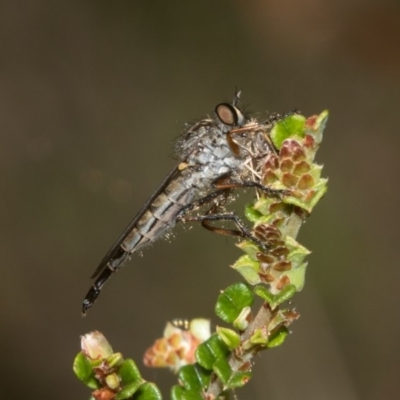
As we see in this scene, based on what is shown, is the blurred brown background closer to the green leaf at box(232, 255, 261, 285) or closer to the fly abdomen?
the fly abdomen

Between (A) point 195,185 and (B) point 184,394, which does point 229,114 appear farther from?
(B) point 184,394

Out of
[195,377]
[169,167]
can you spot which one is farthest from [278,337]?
[169,167]

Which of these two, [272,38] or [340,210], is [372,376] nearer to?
[340,210]

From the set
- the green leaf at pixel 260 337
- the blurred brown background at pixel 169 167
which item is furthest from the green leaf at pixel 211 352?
the blurred brown background at pixel 169 167

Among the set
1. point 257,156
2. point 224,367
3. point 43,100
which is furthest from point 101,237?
point 224,367

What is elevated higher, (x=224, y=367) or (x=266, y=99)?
(x=266, y=99)
